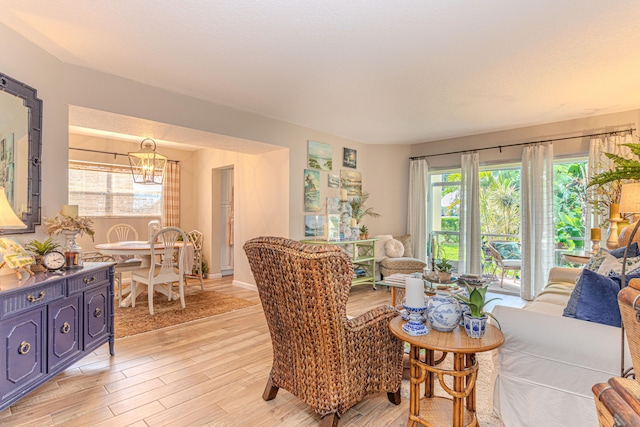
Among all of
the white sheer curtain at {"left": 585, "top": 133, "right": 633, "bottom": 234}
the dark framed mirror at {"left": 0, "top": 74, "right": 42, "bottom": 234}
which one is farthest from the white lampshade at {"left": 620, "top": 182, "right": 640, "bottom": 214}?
the dark framed mirror at {"left": 0, "top": 74, "right": 42, "bottom": 234}

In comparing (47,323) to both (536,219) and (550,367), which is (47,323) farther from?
(536,219)

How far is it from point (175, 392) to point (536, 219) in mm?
5003

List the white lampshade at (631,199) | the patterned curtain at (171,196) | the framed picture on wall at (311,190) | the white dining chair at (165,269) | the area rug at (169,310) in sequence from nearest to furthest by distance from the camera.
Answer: the white lampshade at (631,199)
the area rug at (169,310)
the white dining chair at (165,269)
the framed picture on wall at (311,190)
the patterned curtain at (171,196)

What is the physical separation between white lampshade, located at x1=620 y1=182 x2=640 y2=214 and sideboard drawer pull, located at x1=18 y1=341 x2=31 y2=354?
14.3 feet

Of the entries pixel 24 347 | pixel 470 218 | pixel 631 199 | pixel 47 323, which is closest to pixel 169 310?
pixel 47 323

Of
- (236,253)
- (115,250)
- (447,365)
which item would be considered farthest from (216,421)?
(236,253)

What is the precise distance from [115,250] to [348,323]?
3.55 metres

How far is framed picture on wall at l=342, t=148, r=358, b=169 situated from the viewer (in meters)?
5.76

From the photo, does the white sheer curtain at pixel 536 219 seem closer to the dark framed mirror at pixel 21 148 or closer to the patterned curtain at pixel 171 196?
the dark framed mirror at pixel 21 148

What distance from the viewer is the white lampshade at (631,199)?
2.46 metres

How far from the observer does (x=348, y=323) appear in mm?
1739

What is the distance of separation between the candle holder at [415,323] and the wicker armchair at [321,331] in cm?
25

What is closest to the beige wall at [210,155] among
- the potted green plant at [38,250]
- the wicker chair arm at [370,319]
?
the potted green plant at [38,250]

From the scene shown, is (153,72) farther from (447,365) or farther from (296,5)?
(447,365)
